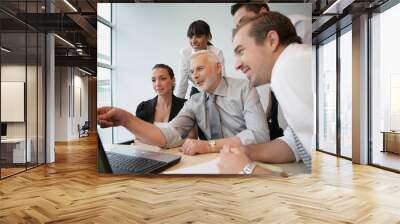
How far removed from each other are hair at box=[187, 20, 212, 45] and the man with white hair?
285 millimetres

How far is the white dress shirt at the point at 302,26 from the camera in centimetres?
590

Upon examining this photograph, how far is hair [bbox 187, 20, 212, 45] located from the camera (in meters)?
5.97

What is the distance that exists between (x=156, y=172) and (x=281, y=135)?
77.0 inches

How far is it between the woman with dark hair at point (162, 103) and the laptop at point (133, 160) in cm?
51

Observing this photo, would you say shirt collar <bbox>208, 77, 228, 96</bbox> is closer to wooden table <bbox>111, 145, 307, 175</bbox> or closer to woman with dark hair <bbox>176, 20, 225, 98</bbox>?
woman with dark hair <bbox>176, 20, 225, 98</bbox>

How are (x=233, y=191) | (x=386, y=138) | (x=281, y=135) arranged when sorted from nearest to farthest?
(x=233, y=191)
(x=281, y=135)
(x=386, y=138)

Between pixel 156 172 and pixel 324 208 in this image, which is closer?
pixel 324 208

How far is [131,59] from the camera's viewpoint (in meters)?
6.00

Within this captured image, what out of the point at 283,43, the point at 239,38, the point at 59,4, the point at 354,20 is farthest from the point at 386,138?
the point at 59,4

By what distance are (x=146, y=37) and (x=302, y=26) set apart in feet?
7.79

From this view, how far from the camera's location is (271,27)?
581 cm

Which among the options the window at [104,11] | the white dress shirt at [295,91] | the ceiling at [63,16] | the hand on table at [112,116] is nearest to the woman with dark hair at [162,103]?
the hand on table at [112,116]

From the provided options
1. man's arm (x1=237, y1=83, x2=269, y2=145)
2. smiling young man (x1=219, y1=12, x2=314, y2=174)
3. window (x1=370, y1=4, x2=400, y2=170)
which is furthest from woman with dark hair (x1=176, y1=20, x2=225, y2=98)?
window (x1=370, y1=4, x2=400, y2=170)

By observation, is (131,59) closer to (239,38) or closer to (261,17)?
(239,38)
